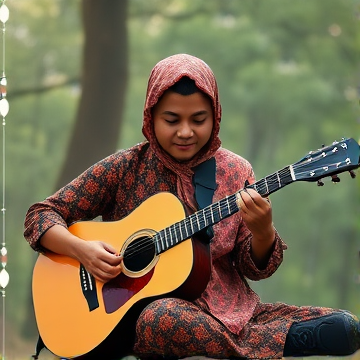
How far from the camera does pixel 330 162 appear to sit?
2578mm

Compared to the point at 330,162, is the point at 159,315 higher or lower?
lower

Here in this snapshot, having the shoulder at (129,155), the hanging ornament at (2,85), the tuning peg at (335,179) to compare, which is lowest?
the tuning peg at (335,179)

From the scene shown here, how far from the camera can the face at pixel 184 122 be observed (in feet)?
9.40

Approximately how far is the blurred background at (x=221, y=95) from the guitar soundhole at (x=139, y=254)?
13.0 feet

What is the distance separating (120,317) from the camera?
2.75 meters

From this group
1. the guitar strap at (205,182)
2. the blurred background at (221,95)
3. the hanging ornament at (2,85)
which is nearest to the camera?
the guitar strap at (205,182)

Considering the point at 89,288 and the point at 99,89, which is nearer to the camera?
the point at 89,288

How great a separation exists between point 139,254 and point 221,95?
627 centimetres

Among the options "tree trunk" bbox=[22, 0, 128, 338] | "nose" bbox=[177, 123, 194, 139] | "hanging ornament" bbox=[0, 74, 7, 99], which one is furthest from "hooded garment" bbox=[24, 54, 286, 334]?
"tree trunk" bbox=[22, 0, 128, 338]

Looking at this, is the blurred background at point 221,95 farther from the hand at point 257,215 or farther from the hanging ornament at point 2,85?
the hand at point 257,215

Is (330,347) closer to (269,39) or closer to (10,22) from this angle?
(10,22)

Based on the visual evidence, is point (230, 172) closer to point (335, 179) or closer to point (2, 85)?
point (335, 179)

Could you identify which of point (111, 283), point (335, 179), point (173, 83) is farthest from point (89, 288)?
point (335, 179)

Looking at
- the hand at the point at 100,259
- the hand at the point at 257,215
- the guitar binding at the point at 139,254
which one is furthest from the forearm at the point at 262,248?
the hand at the point at 100,259
